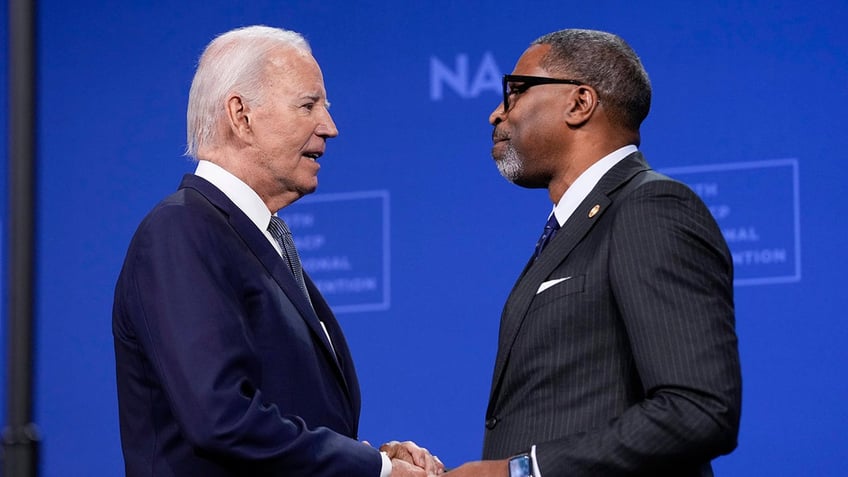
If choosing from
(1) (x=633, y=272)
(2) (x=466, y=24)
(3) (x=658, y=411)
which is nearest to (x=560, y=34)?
(1) (x=633, y=272)

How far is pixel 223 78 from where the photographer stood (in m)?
2.52

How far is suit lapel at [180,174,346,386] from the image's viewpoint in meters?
2.38

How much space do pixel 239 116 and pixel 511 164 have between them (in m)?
0.57

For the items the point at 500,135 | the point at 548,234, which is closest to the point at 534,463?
the point at 548,234

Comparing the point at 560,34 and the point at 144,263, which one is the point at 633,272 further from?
the point at 144,263

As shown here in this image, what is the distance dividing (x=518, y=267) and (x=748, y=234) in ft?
2.41

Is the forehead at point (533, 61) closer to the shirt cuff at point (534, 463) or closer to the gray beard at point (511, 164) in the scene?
the gray beard at point (511, 164)

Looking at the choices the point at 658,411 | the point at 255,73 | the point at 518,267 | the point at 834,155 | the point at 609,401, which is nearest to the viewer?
the point at 658,411

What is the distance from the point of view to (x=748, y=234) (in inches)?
139

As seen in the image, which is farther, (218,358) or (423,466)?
(423,466)

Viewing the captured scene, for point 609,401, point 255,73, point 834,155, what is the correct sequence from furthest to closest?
1. point 834,155
2. point 255,73
3. point 609,401

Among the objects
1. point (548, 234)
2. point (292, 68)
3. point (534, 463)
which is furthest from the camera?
point (292, 68)

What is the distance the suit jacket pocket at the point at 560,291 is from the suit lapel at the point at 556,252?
0.02 meters

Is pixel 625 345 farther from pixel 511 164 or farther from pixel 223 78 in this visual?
pixel 223 78
